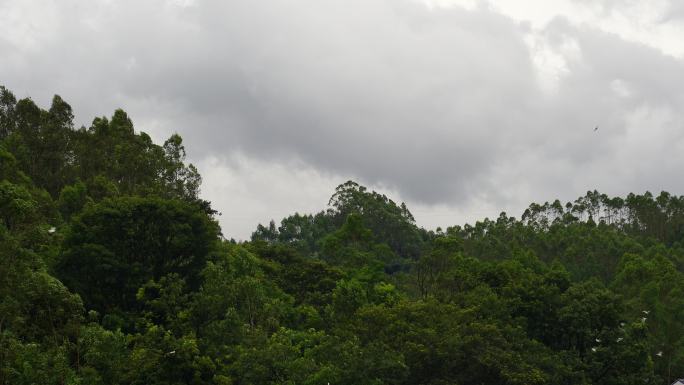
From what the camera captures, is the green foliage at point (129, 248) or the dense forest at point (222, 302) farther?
the green foliage at point (129, 248)

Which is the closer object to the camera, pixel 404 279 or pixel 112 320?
pixel 112 320

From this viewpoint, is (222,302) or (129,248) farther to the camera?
(129,248)

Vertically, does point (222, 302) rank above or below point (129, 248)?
below

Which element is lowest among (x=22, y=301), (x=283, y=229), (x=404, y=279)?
(x=22, y=301)

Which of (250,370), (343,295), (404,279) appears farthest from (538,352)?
(404,279)

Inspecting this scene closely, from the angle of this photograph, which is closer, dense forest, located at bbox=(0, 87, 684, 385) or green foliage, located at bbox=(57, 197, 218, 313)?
dense forest, located at bbox=(0, 87, 684, 385)

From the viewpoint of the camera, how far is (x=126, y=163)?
73.7m

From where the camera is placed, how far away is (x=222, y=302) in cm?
4022

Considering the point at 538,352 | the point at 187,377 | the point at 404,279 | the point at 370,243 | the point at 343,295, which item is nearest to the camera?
the point at 187,377

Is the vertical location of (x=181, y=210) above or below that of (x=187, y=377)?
above

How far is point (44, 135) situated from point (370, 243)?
1443 inches

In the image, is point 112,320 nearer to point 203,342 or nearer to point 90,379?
point 203,342

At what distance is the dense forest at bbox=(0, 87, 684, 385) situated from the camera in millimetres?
34375

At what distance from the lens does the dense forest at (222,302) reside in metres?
34.4
